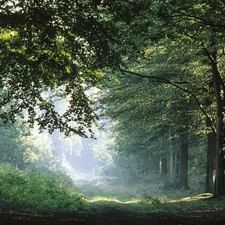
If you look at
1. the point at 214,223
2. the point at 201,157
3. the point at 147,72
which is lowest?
the point at 214,223

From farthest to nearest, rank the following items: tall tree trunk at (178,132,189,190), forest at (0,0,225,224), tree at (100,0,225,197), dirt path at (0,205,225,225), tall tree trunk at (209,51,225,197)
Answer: tall tree trunk at (178,132,189,190) → tall tree trunk at (209,51,225,197) → tree at (100,0,225,197) → forest at (0,0,225,224) → dirt path at (0,205,225,225)

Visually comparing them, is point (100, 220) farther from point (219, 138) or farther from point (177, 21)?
point (219, 138)

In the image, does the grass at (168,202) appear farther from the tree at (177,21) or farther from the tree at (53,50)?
the tree at (177,21)

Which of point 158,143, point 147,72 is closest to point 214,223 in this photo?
point 147,72

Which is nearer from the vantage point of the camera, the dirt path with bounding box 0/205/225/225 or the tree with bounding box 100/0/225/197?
the dirt path with bounding box 0/205/225/225

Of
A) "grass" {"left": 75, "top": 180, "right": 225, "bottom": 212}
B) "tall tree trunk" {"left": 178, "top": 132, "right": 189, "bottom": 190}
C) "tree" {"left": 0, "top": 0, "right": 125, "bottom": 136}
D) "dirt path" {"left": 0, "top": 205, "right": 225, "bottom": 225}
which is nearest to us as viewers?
"tree" {"left": 0, "top": 0, "right": 125, "bottom": 136}

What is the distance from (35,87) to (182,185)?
18478mm

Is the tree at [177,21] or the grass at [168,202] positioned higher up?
the tree at [177,21]

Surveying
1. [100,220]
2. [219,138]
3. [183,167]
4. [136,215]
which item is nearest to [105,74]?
[136,215]

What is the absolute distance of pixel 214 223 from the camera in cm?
664

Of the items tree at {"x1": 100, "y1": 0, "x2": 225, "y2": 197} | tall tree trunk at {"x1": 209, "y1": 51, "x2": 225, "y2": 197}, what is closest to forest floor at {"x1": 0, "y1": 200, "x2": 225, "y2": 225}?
tree at {"x1": 100, "y1": 0, "x2": 225, "y2": 197}

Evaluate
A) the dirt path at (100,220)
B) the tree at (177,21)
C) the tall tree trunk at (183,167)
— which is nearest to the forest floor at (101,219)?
the dirt path at (100,220)

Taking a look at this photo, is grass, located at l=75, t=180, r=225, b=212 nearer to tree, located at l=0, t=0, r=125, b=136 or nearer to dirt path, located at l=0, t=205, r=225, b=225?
dirt path, located at l=0, t=205, r=225, b=225

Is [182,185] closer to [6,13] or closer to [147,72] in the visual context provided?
[147,72]
